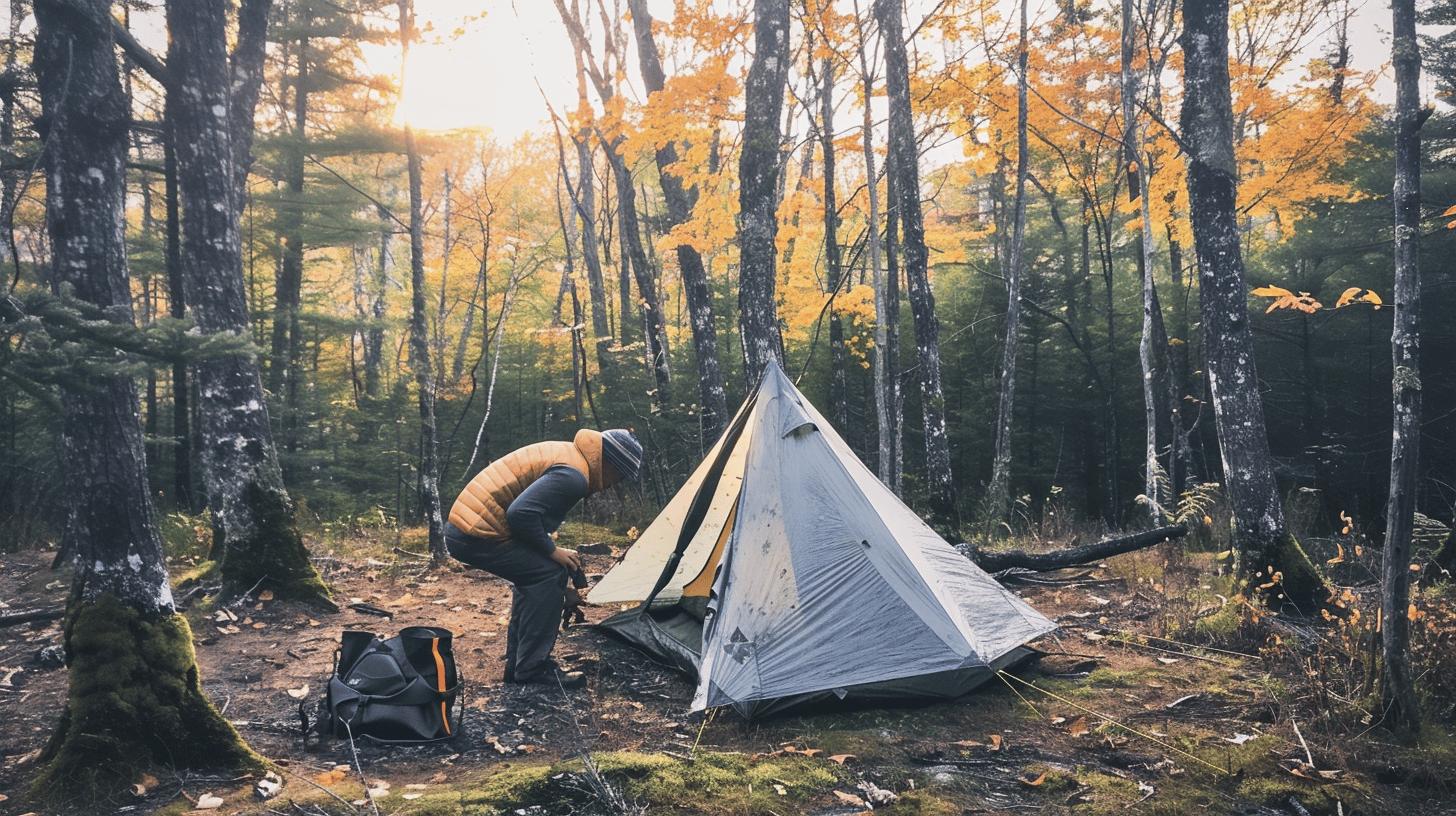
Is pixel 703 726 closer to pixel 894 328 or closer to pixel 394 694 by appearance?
pixel 394 694

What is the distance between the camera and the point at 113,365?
8.83ft

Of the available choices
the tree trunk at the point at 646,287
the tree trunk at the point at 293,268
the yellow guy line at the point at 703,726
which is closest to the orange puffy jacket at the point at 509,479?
the yellow guy line at the point at 703,726

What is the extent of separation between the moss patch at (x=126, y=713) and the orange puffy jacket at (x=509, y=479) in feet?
5.08

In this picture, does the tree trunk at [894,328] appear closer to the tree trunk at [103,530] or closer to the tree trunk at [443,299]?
the tree trunk at [103,530]

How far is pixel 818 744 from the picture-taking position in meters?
3.85

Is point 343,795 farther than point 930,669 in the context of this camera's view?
No

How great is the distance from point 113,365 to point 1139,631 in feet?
19.9

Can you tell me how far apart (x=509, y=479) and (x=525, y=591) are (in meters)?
0.70

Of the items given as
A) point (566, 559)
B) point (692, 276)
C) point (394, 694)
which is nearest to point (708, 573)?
point (566, 559)

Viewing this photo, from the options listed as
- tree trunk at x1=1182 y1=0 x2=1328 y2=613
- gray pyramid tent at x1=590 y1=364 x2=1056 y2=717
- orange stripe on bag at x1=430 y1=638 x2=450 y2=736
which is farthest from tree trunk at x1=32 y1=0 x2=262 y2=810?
tree trunk at x1=1182 y1=0 x2=1328 y2=613

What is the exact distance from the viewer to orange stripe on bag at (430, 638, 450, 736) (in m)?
3.92

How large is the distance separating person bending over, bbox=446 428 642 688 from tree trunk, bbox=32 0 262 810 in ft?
5.00

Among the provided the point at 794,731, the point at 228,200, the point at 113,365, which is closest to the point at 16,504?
the point at 228,200

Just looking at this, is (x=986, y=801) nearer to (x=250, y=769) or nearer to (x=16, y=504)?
(x=250, y=769)
